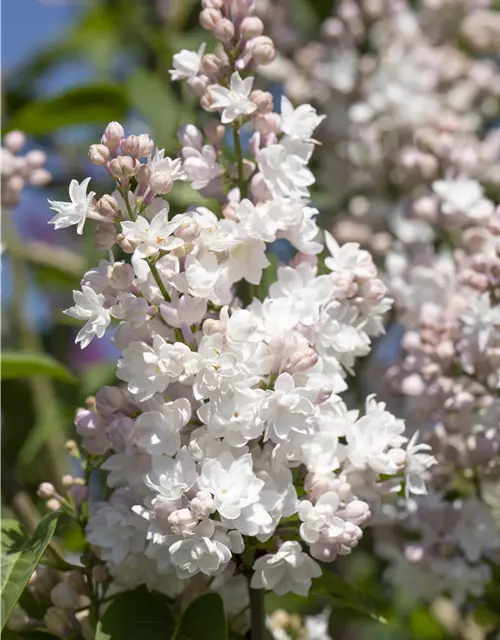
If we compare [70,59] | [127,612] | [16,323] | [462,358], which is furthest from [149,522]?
[70,59]

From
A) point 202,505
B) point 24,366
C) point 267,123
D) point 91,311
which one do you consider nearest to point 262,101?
point 267,123

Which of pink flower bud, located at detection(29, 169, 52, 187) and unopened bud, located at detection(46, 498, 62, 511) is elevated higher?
pink flower bud, located at detection(29, 169, 52, 187)

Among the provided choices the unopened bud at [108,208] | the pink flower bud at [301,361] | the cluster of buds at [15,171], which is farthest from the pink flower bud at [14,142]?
the pink flower bud at [301,361]

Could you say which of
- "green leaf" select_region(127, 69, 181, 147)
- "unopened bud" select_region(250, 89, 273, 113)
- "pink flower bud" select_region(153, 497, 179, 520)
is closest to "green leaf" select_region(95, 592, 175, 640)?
"pink flower bud" select_region(153, 497, 179, 520)

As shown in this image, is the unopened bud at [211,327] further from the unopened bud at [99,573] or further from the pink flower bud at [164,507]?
the unopened bud at [99,573]

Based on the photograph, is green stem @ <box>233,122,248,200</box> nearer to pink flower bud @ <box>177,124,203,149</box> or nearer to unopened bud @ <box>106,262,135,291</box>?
pink flower bud @ <box>177,124,203,149</box>

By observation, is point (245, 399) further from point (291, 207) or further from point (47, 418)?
point (47, 418)

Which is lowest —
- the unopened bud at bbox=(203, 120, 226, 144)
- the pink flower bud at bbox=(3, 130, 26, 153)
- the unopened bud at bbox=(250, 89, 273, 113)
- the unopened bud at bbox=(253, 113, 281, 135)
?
the pink flower bud at bbox=(3, 130, 26, 153)
